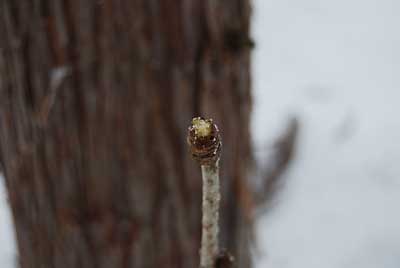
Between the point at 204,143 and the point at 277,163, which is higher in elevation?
the point at 204,143

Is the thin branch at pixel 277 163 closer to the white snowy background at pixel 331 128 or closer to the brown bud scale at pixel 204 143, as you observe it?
Answer: the white snowy background at pixel 331 128

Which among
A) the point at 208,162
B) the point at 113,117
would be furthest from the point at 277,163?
the point at 208,162

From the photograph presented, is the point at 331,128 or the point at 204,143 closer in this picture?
the point at 204,143

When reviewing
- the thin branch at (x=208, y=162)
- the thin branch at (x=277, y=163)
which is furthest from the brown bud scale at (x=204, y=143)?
the thin branch at (x=277, y=163)

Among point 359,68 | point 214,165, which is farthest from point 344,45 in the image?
point 214,165

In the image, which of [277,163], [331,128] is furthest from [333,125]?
[277,163]

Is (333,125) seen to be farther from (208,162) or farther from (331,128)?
(208,162)

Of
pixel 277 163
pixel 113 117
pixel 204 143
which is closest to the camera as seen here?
pixel 204 143

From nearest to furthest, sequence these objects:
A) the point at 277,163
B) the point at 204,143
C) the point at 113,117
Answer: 1. the point at 204,143
2. the point at 113,117
3. the point at 277,163
